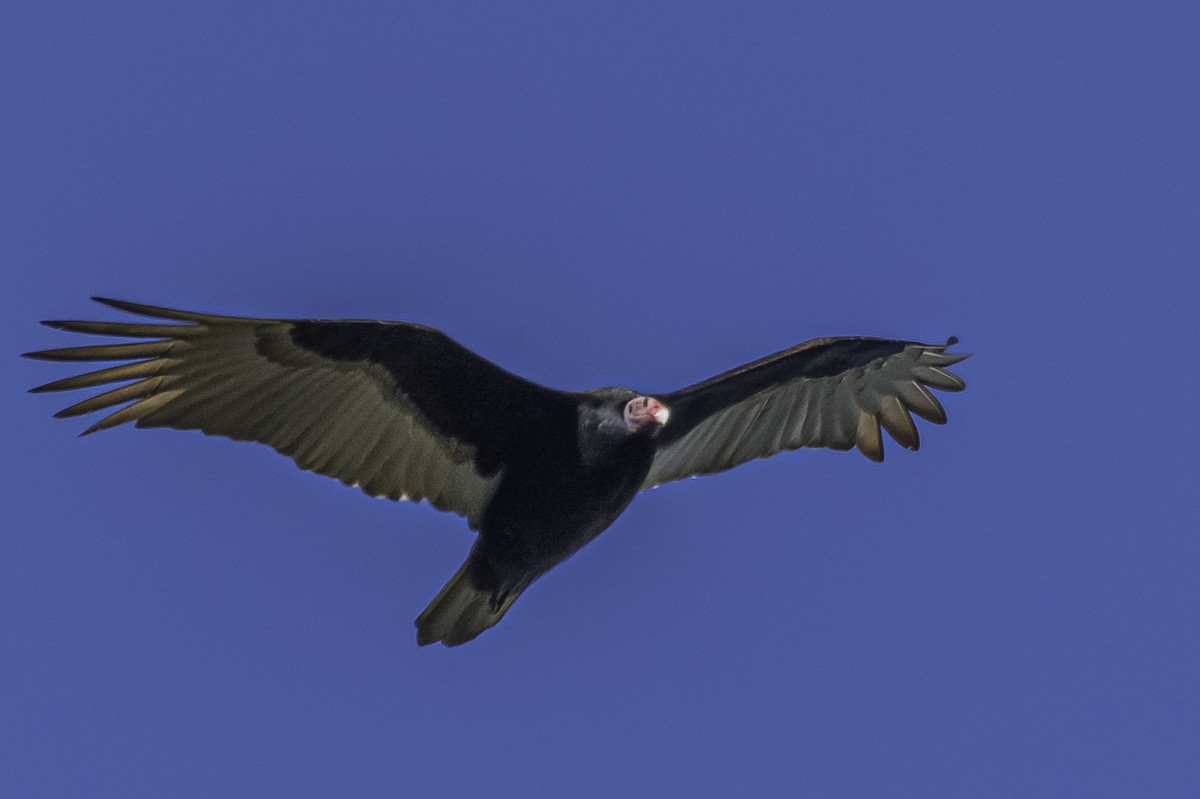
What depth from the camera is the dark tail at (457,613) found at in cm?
824

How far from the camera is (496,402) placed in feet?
27.1

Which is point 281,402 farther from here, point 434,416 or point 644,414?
point 644,414

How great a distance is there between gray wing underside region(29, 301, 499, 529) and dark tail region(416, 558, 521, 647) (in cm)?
41

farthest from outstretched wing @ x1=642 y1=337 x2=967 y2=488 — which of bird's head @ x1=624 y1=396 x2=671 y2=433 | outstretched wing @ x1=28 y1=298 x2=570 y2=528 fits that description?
outstretched wing @ x1=28 y1=298 x2=570 y2=528

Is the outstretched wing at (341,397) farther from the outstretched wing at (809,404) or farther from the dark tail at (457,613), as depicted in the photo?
the outstretched wing at (809,404)

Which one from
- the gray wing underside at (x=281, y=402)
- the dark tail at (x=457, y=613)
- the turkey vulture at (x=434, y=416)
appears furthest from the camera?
the dark tail at (x=457, y=613)

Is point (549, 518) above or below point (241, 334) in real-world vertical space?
below

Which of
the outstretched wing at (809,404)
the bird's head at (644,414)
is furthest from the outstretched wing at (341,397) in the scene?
the outstretched wing at (809,404)

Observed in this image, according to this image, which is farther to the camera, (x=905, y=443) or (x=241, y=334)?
(x=905, y=443)

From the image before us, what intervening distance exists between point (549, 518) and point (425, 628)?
87cm

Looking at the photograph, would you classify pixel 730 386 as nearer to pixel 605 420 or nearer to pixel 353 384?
pixel 605 420

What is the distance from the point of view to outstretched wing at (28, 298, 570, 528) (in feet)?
25.8

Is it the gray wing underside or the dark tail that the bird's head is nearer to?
the gray wing underside

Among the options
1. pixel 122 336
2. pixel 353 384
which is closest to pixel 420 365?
pixel 353 384
